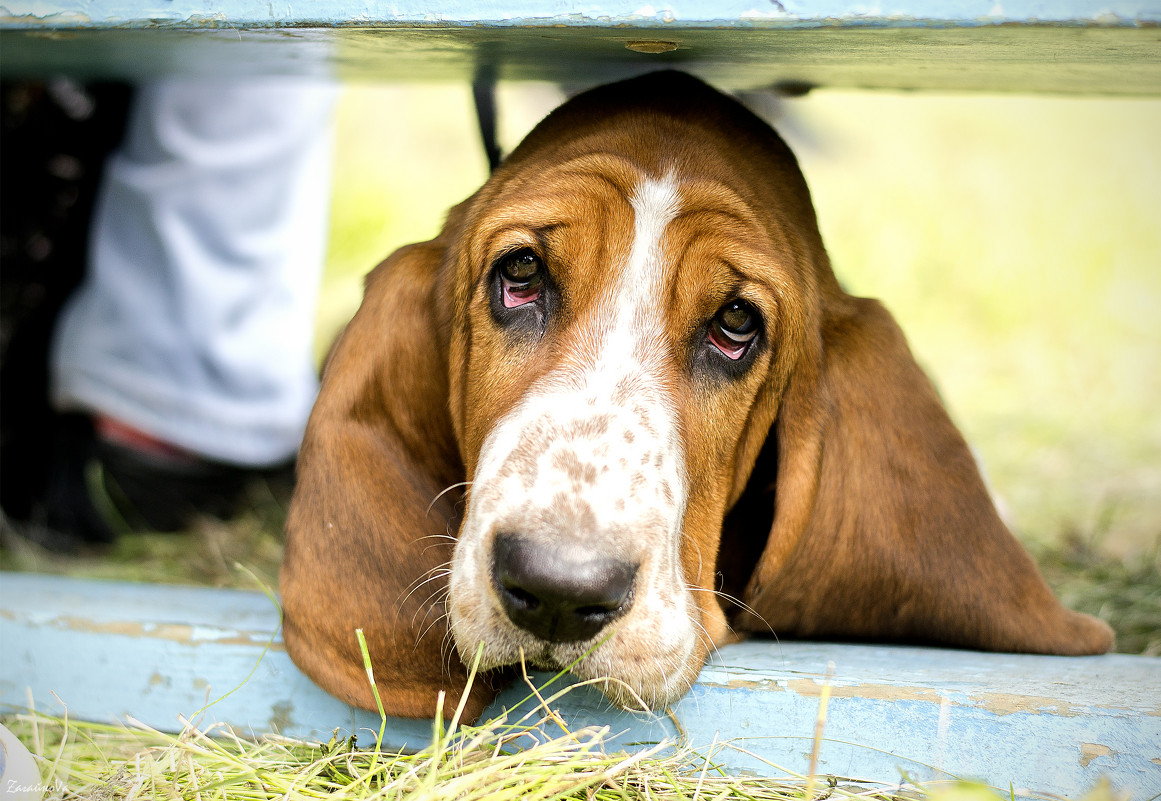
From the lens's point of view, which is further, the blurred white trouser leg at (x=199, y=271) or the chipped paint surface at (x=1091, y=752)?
the blurred white trouser leg at (x=199, y=271)

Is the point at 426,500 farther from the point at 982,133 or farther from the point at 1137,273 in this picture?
the point at 982,133

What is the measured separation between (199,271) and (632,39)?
2301 millimetres

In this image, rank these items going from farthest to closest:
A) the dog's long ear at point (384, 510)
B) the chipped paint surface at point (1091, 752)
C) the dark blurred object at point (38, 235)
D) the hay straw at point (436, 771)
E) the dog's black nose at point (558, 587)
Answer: the dark blurred object at point (38, 235) → the dog's long ear at point (384, 510) → the chipped paint surface at point (1091, 752) → the hay straw at point (436, 771) → the dog's black nose at point (558, 587)

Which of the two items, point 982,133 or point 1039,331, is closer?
point 1039,331

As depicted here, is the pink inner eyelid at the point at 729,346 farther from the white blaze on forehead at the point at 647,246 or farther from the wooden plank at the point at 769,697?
the wooden plank at the point at 769,697

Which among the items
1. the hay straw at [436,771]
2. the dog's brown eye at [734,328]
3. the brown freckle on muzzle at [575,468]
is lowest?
the hay straw at [436,771]

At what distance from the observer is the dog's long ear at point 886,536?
2.21 meters

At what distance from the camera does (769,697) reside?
1.98m

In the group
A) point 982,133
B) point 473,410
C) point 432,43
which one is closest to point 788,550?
point 473,410

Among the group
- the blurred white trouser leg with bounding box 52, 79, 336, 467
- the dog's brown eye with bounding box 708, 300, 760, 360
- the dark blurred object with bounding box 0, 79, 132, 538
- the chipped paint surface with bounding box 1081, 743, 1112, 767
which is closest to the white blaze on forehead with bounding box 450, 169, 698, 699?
the dog's brown eye with bounding box 708, 300, 760, 360

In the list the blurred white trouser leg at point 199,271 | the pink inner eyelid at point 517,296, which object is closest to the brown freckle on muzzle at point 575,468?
the pink inner eyelid at point 517,296

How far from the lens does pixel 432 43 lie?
7.16ft

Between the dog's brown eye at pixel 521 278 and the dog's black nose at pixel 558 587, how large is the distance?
63 cm

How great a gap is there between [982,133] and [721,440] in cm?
873
